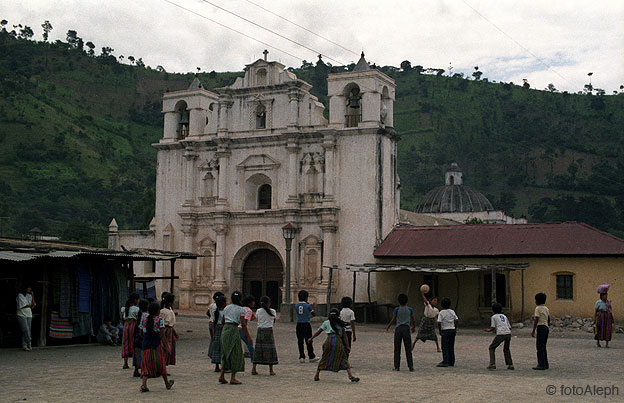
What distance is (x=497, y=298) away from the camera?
98.8 feet

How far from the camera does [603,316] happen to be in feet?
63.0

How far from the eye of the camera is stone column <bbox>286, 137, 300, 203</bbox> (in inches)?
1339

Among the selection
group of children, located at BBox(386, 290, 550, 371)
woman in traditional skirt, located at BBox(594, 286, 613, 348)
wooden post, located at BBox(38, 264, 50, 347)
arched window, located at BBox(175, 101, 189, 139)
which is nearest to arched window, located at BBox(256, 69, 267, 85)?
arched window, located at BBox(175, 101, 189, 139)

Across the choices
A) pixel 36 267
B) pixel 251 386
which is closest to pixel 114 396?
pixel 251 386

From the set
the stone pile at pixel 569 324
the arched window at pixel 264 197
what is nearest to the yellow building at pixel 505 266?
the stone pile at pixel 569 324

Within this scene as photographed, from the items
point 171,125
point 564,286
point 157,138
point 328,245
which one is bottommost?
point 564,286

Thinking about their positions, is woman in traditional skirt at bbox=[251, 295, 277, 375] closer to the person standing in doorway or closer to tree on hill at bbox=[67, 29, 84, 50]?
the person standing in doorway

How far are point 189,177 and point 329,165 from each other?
731cm

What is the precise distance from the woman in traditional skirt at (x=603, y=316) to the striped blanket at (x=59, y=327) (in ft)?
42.2

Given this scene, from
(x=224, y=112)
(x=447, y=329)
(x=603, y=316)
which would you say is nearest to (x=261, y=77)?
(x=224, y=112)

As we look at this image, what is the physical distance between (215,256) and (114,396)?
2414 centimetres

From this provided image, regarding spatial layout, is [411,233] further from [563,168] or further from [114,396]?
[563,168]

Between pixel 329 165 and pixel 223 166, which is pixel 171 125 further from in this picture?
pixel 329 165

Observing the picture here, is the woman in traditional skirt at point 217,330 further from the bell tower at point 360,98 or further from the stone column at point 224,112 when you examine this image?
the stone column at point 224,112
